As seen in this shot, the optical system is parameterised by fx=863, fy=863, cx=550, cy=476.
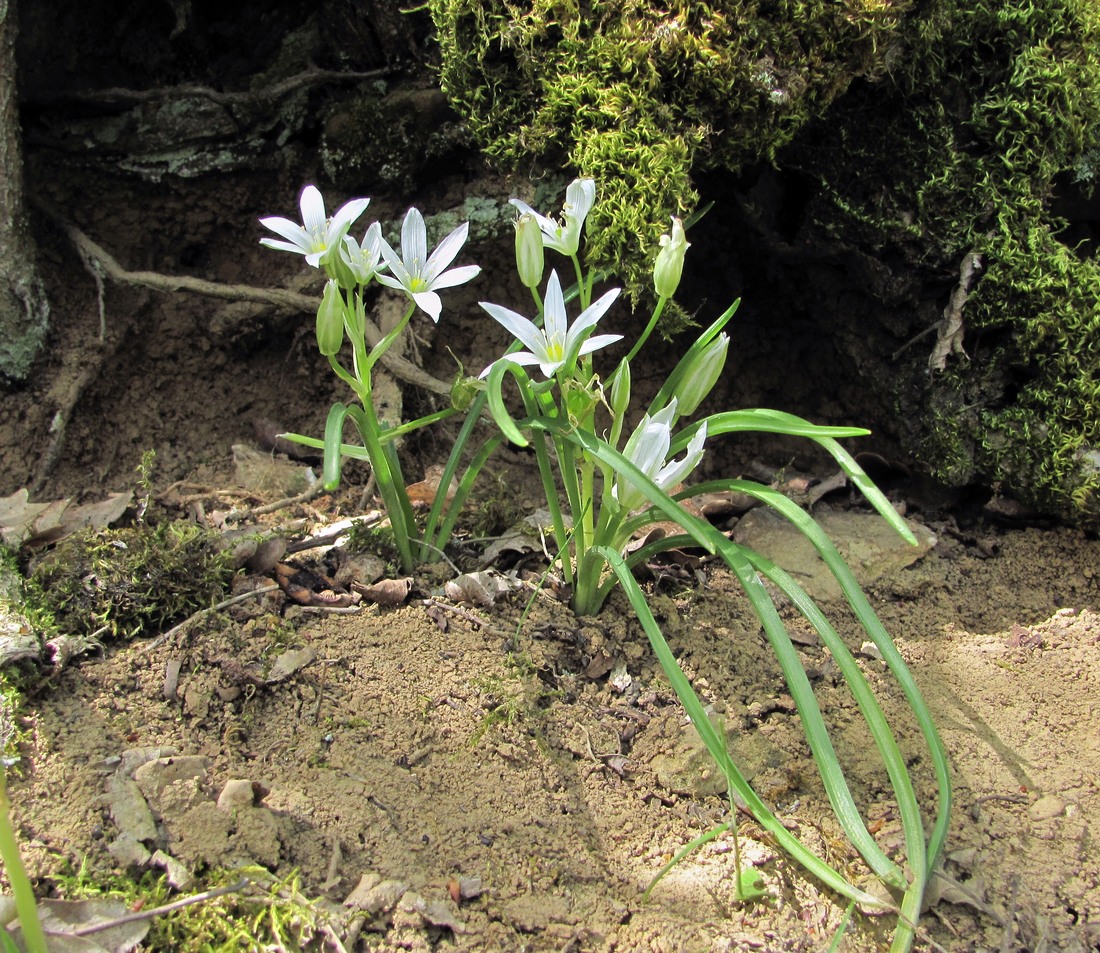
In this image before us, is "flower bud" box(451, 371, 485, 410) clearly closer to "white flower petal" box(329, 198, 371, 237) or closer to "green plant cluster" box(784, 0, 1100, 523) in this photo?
"white flower petal" box(329, 198, 371, 237)

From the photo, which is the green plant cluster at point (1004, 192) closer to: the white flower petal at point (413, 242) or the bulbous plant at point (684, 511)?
the bulbous plant at point (684, 511)

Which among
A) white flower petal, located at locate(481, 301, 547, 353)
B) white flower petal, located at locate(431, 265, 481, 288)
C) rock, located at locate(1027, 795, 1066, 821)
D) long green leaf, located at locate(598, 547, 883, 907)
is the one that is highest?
white flower petal, located at locate(431, 265, 481, 288)

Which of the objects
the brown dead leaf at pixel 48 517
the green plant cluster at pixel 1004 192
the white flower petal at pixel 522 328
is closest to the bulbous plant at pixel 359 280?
the white flower petal at pixel 522 328

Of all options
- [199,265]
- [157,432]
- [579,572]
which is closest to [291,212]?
[199,265]

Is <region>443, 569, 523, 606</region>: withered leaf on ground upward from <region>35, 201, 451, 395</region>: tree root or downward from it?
downward

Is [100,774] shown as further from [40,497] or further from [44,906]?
[40,497]

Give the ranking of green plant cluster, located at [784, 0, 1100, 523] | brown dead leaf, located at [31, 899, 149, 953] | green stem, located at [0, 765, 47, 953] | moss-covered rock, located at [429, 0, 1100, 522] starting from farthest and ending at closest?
1. green plant cluster, located at [784, 0, 1100, 523]
2. moss-covered rock, located at [429, 0, 1100, 522]
3. brown dead leaf, located at [31, 899, 149, 953]
4. green stem, located at [0, 765, 47, 953]

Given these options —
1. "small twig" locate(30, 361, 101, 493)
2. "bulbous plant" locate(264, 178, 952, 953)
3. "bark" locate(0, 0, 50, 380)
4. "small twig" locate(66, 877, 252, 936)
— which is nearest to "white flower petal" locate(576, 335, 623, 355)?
"bulbous plant" locate(264, 178, 952, 953)
